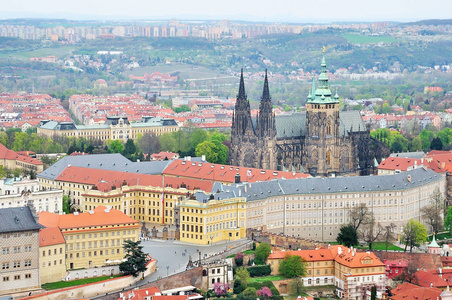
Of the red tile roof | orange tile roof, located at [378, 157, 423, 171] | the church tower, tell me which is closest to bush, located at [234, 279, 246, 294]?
orange tile roof, located at [378, 157, 423, 171]

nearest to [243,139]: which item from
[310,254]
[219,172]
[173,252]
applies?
[219,172]

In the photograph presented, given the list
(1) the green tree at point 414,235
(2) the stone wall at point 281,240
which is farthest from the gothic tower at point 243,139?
(2) the stone wall at point 281,240

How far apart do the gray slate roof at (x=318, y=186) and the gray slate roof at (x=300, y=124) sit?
87.1 ft

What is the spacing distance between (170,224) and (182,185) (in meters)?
4.52

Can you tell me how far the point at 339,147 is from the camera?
15112cm

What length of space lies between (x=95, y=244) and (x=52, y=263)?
5883 millimetres

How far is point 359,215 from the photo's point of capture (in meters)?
119

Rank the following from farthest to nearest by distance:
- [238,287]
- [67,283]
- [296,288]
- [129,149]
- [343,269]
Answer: [129,149] < [343,269] < [296,288] < [238,287] < [67,283]

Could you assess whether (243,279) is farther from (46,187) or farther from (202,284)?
(46,187)

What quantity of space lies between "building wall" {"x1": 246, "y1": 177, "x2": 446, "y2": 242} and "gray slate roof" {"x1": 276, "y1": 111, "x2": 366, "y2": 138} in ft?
94.9

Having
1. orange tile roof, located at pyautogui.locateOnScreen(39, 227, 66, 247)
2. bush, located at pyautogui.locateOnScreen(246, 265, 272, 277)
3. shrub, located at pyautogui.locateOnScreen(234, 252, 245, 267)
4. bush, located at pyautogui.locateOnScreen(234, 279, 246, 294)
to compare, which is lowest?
bush, located at pyautogui.locateOnScreen(234, 279, 246, 294)

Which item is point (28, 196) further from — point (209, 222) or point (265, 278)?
point (265, 278)

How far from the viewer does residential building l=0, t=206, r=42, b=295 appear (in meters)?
90.4

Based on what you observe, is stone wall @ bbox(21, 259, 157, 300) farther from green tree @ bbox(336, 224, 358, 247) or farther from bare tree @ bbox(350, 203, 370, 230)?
bare tree @ bbox(350, 203, 370, 230)
